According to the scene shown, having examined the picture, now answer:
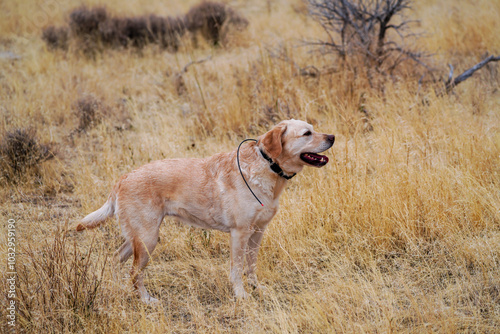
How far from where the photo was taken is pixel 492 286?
2.98 metres

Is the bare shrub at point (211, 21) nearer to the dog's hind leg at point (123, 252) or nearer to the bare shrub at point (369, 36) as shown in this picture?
the bare shrub at point (369, 36)

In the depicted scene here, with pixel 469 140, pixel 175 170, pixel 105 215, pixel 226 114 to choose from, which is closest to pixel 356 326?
pixel 175 170

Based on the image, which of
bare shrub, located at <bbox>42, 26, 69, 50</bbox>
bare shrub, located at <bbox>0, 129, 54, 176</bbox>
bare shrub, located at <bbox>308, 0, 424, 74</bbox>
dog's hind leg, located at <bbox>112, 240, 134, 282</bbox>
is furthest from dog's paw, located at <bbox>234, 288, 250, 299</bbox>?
bare shrub, located at <bbox>42, 26, 69, 50</bbox>

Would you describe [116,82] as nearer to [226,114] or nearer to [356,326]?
[226,114]

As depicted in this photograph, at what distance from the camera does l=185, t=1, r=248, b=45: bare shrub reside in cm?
1061

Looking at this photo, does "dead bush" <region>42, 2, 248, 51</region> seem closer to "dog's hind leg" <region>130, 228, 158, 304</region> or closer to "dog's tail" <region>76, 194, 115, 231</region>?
"dog's tail" <region>76, 194, 115, 231</region>

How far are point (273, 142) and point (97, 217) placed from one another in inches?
58.6

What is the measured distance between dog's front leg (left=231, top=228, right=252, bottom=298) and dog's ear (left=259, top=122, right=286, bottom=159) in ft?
2.10

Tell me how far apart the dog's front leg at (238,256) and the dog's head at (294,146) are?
24.3 inches

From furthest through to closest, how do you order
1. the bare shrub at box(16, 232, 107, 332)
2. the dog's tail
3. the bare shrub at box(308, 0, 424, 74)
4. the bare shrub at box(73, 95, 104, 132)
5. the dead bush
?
the dead bush < the bare shrub at box(73, 95, 104, 132) < the bare shrub at box(308, 0, 424, 74) < the dog's tail < the bare shrub at box(16, 232, 107, 332)

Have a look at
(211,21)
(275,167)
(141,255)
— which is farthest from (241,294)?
(211,21)

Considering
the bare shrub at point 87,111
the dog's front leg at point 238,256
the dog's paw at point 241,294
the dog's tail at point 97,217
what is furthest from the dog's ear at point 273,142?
the bare shrub at point 87,111

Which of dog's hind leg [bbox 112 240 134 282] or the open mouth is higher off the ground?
the open mouth

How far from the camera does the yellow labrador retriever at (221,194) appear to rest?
10.8 feet
